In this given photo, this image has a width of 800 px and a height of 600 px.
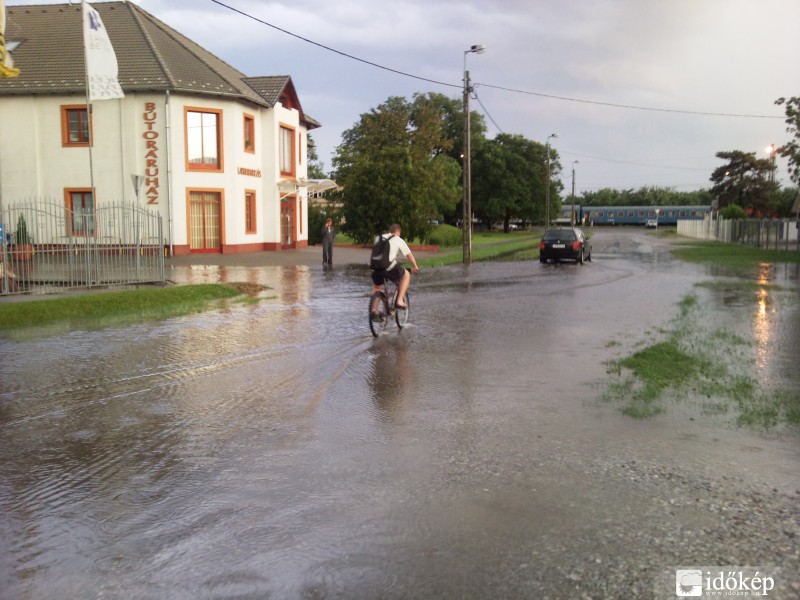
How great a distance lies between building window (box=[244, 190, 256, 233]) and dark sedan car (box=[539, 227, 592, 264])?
46.2 feet

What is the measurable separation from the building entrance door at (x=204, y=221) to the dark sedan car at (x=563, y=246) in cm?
1472

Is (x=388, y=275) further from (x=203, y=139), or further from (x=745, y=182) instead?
(x=745, y=182)

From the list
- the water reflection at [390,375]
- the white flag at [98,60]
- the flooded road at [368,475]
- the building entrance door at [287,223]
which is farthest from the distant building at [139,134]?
the water reflection at [390,375]

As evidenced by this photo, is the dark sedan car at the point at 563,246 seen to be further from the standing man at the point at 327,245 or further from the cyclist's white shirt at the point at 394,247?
the cyclist's white shirt at the point at 394,247

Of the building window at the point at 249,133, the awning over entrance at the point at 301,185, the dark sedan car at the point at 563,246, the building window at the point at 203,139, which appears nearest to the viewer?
the dark sedan car at the point at 563,246

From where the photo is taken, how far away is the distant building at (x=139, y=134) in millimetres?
32375

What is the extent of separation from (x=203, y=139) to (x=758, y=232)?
34712 mm

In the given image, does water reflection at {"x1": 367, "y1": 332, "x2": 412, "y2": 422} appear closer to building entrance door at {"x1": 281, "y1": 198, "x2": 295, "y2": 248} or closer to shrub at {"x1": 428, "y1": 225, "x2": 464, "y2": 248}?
building entrance door at {"x1": 281, "y1": 198, "x2": 295, "y2": 248}

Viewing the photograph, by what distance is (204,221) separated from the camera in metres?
33.8

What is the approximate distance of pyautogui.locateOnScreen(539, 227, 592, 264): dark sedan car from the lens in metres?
30.4

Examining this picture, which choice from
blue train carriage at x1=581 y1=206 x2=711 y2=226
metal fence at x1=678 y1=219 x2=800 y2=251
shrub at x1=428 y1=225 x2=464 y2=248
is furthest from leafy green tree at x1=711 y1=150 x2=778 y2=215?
shrub at x1=428 y1=225 x2=464 y2=248

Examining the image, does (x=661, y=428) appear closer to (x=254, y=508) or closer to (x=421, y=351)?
(x=254, y=508)

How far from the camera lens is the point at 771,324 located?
12992 millimetres

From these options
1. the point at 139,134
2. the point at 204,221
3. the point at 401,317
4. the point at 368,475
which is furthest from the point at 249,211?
the point at 368,475
